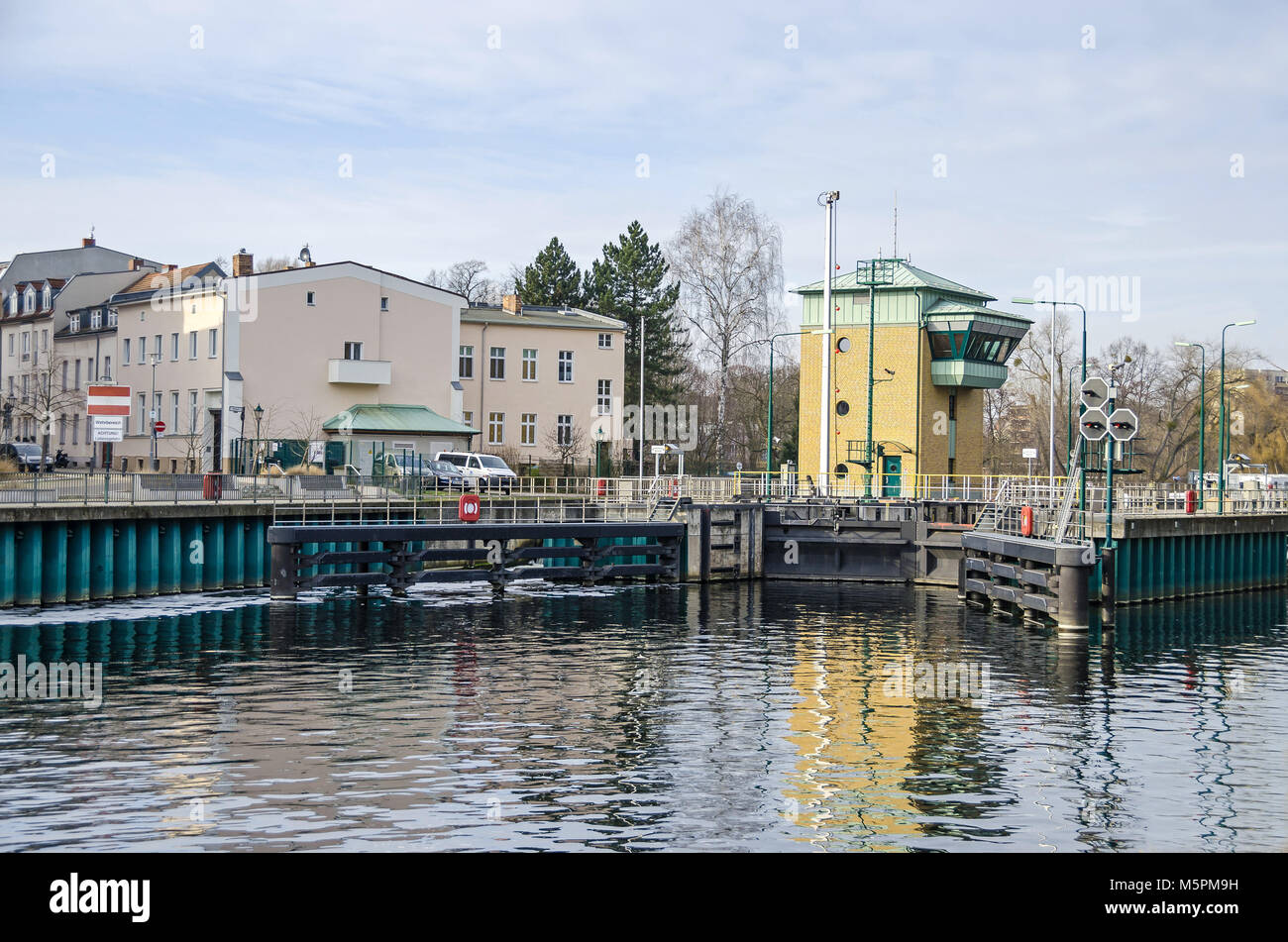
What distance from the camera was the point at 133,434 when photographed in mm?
68312

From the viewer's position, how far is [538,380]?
7300 cm

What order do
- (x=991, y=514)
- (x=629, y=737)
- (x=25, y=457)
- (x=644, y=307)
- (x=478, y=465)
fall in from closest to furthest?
(x=629, y=737)
(x=991, y=514)
(x=478, y=465)
(x=25, y=457)
(x=644, y=307)

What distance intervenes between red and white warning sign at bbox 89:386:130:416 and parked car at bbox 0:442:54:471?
28376 millimetres

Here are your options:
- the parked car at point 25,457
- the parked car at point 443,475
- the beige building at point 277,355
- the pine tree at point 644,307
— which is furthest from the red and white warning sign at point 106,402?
the pine tree at point 644,307

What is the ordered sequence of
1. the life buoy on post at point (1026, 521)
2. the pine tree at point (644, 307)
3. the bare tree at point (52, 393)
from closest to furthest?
the life buoy on post at point (1026, 521)
the bare tree at point (52, 393)
the pine tree at point (644, 307)

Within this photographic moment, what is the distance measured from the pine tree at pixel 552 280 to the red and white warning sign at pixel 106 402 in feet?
209

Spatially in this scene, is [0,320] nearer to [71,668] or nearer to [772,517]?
[772,517]

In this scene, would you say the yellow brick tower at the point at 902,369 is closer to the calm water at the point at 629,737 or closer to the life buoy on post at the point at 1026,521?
the life buoy on post at the point at 1026,521

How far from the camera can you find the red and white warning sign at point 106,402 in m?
29.8

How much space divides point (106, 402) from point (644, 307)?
6063cm

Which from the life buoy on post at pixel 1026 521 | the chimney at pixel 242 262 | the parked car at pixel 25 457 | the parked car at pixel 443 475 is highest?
the chimney at pixel 242 262

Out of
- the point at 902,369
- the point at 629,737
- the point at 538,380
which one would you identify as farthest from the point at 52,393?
the point at 629,737

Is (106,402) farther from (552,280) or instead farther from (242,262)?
(552,280)
